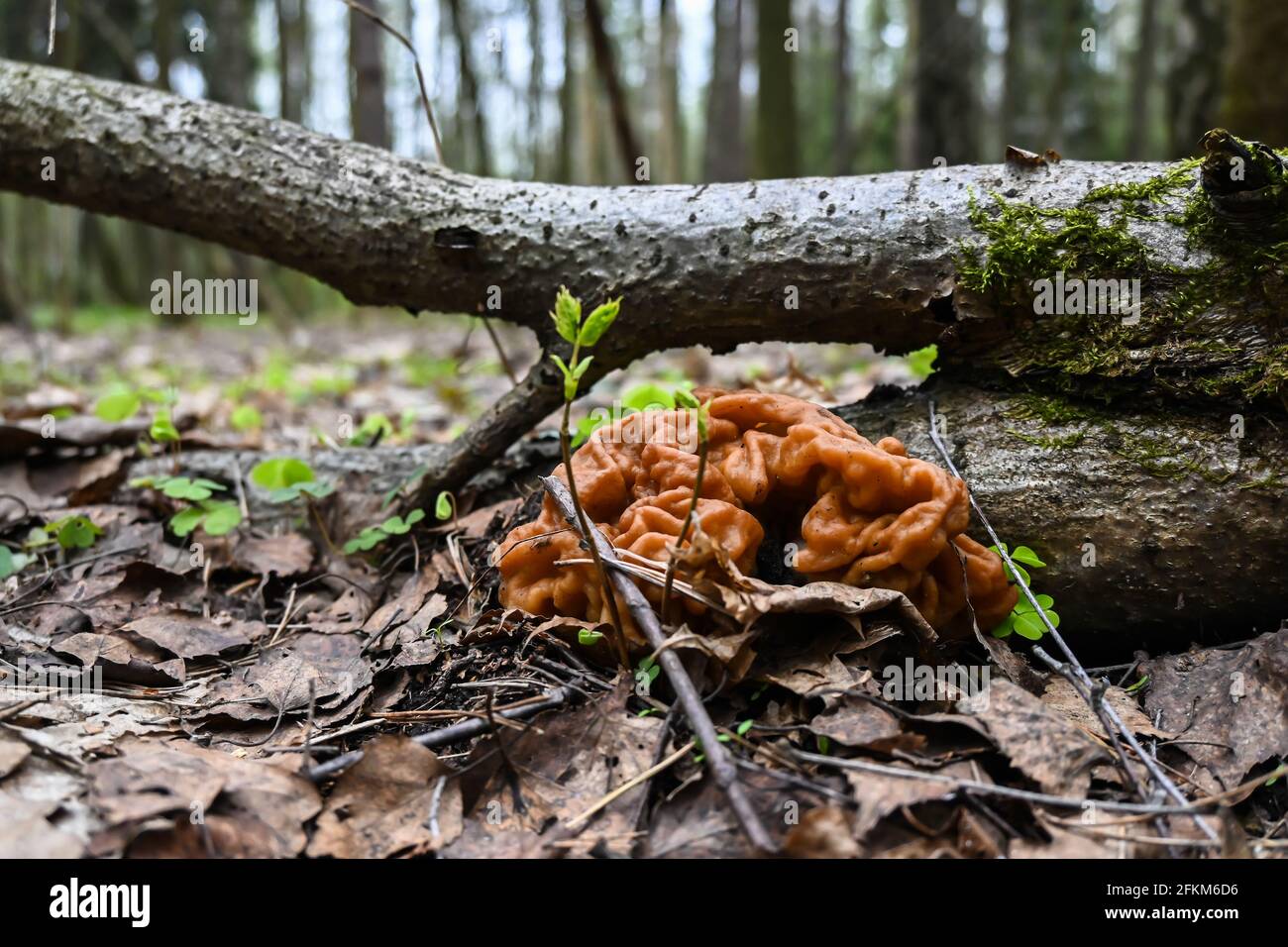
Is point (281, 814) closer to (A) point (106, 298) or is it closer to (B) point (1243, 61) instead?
(B) point (1243, 61)

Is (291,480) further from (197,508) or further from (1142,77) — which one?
(1142,77)

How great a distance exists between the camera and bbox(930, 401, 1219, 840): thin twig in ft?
7.49

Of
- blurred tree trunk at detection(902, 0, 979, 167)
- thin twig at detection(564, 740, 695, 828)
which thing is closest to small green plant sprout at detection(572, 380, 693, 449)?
thin twig at detection(564, 740, 695, 828)

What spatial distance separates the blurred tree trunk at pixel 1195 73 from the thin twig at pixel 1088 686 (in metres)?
8.13

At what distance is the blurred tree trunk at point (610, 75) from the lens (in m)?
6.56

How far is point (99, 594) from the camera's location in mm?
3801

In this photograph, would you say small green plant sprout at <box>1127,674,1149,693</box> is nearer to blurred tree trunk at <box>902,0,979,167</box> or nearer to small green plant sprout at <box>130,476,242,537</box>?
small green plant sprout at <box>130,476,242,537</box>

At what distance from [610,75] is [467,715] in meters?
5.60

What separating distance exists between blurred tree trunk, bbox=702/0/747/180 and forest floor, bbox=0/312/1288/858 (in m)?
13.3

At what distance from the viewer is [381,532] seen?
163 inches

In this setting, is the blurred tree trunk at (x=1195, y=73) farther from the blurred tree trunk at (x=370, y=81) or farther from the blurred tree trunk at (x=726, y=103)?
the blurred tree trunk at (x=370, y=81)

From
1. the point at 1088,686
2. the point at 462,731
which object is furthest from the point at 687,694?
the point at 1088,686

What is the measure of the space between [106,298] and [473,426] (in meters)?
30.8
